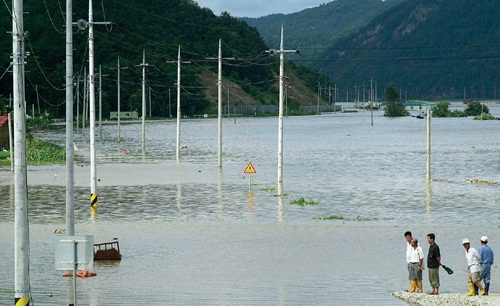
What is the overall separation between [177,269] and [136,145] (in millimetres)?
80029

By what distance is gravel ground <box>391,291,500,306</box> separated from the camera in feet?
73.9

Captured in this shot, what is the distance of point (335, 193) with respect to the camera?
2125 inches

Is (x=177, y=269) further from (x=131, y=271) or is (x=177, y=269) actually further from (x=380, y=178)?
(x=380, y=178)

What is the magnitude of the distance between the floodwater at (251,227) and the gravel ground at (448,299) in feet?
1.74

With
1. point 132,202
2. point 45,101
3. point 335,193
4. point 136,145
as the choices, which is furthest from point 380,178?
point 45,101

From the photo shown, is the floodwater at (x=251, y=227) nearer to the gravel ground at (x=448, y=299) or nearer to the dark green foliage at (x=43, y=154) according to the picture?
the gravel ground at (x=448, y=299)

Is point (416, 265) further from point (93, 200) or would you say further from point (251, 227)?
point (93, 200)

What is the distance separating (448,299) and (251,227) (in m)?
16.3

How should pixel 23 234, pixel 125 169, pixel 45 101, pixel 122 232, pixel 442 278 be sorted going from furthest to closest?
1. pixel 45 101
2. pixel 125 169
3. pixel 122 232
4. pixel 442 278
5. pixel 23 234

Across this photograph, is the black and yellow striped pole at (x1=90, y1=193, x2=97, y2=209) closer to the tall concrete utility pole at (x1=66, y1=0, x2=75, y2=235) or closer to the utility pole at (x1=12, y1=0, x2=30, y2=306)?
the tall concrete utility pole at (x1=66, y1=0, x2=75, y2=235)

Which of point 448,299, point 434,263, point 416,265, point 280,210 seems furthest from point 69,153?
point 280,210

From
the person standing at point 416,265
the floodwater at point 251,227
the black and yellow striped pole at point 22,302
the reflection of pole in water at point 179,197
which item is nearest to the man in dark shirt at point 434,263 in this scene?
the person standing at point 416,265

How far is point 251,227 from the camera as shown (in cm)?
3881

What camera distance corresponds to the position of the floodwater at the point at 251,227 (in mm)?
25484
